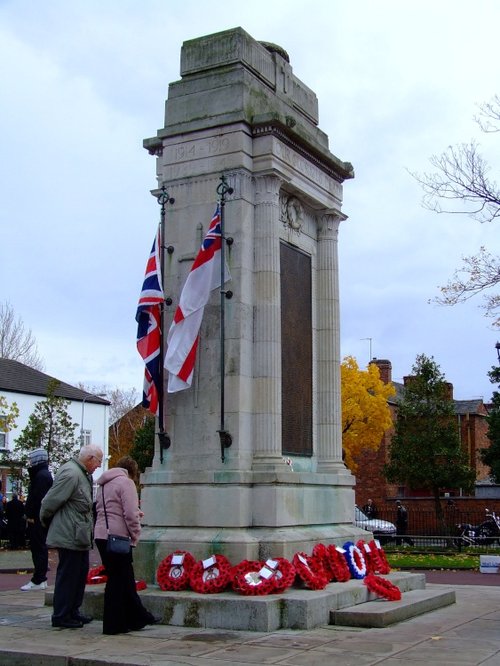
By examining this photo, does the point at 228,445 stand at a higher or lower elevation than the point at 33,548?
higher

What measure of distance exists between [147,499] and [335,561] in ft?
8.72

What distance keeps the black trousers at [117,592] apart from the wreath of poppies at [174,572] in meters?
1.08

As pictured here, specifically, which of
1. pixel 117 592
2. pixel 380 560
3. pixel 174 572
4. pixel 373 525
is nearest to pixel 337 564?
pixel 380 560

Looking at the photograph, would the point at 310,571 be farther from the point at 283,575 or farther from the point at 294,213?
the point at 294,213

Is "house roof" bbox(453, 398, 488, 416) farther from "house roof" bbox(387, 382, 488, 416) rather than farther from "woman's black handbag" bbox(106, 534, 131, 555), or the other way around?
"woman's black handbag" bbox(106, 534, 131, 555)

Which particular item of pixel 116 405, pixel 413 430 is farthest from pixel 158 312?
pixel 116 405

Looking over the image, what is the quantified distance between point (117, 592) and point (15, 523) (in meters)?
19.0

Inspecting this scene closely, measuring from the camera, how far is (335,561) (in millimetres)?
11703

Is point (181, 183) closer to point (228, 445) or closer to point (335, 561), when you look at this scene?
point (228, 445)

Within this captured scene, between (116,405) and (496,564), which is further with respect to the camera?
(116,405)

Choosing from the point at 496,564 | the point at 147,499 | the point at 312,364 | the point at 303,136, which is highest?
the point at 303,136

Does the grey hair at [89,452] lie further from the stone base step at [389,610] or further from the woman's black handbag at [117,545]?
the stone base step at [389,610]

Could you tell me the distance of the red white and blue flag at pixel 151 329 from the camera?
12375 millimetres

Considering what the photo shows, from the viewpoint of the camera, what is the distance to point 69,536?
33.2 feet
